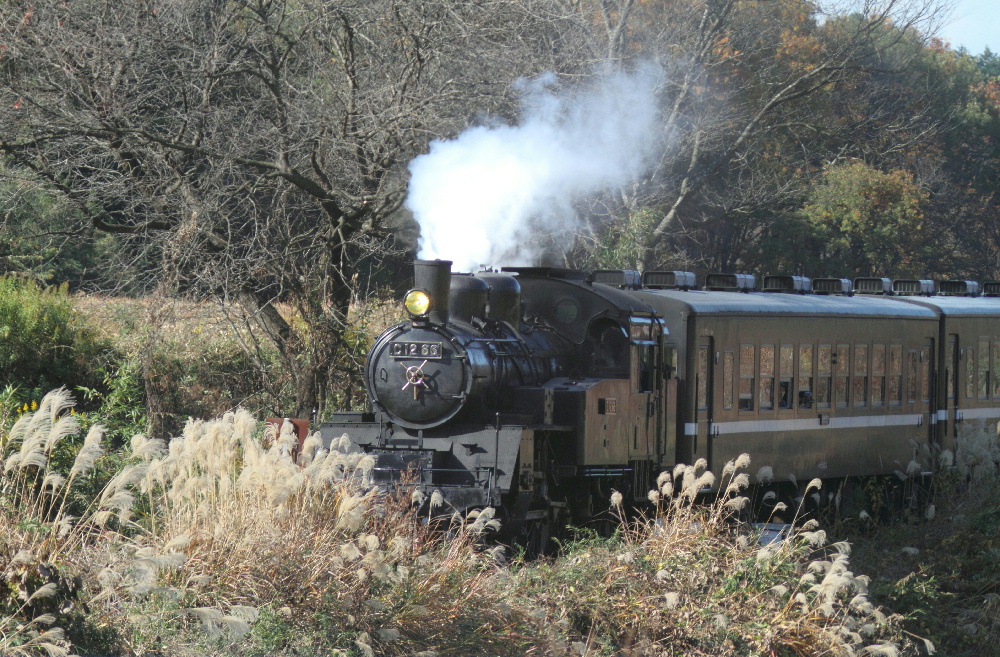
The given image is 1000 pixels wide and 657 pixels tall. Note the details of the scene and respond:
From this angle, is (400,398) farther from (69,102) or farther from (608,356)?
(69,102)

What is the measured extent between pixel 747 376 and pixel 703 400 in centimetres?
78

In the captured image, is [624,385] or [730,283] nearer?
[624,385]

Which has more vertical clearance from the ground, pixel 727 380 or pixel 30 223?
pixel 30 223

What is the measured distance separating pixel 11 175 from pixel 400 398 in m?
6.96

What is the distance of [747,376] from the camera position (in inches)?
522

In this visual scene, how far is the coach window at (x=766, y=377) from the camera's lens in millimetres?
13461

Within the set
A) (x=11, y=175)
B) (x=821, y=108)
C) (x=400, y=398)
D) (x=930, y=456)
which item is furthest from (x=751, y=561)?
(x=821, y=108)

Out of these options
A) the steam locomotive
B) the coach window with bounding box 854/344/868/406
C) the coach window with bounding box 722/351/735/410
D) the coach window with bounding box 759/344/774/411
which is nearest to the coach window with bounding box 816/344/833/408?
the steam locomotive

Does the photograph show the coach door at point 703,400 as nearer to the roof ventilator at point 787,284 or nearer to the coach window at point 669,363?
the coach window at point 669,363

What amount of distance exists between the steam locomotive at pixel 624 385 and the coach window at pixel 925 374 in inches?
1.5

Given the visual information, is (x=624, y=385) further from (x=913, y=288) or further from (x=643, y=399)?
(x=913, y=288)

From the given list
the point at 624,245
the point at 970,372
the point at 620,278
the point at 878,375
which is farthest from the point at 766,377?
the point at 624,245

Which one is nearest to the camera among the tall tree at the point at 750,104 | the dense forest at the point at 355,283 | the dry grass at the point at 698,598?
the dense forest at the point at 355,283

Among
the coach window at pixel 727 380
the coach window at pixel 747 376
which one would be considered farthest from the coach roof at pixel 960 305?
the coach window at pixel 727 380
